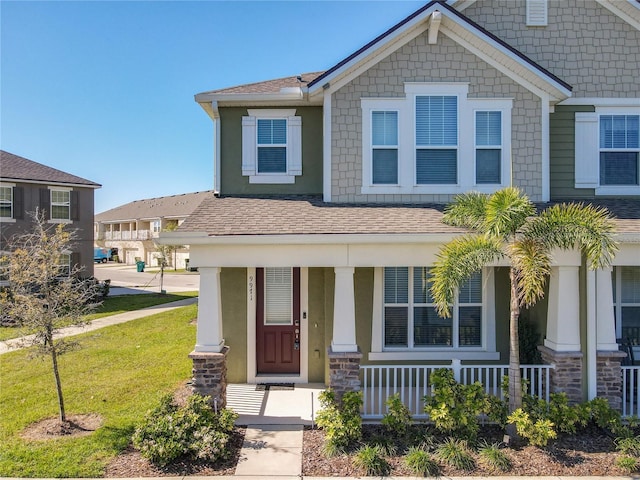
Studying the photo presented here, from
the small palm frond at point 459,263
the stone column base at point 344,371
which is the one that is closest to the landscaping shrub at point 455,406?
the stone column base at point 344,371

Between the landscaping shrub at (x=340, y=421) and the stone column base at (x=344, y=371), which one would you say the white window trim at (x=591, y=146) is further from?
the landscaping shrub at (x=340, y=421)

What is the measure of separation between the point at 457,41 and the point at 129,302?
1830 centimetres

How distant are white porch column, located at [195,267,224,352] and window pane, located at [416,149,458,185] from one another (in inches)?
174

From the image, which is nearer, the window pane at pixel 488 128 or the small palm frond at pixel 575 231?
the small palm frond at pixel 575 231

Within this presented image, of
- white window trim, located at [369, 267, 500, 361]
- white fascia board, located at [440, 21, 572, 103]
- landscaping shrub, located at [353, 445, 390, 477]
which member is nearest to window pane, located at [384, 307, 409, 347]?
white window trim, located at [369, 267, 500, 361]

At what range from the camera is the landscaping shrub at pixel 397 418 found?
18.7ft

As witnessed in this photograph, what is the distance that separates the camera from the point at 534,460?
5141mm

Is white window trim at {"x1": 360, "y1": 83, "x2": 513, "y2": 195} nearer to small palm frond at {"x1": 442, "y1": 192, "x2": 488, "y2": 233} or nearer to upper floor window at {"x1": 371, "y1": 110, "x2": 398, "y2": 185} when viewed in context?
upper floor window at {"x1": 371, "y1": 110, "x2": 398, "y2": 185}

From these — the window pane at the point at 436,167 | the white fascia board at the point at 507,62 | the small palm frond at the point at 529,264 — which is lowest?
the small palm frond at the point at 529,264

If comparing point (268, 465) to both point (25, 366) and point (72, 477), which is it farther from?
point (25, 366)

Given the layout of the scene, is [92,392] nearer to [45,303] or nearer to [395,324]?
[45,303]

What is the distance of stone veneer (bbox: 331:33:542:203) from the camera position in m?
7.57

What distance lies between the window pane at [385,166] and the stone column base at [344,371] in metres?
3.52

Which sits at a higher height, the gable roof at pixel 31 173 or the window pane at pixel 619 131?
the gable roof at pixel 31 173
